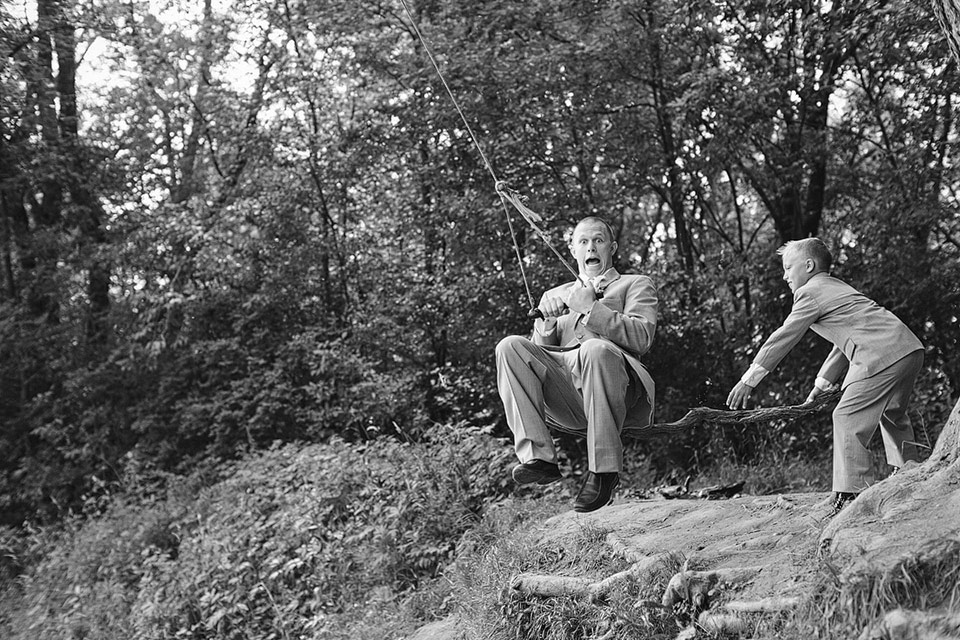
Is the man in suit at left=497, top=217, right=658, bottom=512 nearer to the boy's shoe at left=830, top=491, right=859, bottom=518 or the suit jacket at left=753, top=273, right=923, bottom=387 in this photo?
the suit jacket at left=753, top=273, right=923, bottom=387

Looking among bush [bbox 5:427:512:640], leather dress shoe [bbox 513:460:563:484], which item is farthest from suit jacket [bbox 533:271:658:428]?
bush [bbox 5:427:512:640]

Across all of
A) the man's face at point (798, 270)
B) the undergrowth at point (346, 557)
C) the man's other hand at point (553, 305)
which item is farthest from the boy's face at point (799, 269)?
the undergrowth at point (346, 557)

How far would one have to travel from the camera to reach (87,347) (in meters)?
13.3

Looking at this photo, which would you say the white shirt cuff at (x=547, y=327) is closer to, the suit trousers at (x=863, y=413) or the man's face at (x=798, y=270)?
the man's face at (x=798, y=270)

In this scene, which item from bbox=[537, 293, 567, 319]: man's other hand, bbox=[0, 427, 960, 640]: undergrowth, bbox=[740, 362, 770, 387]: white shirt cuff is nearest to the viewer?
bbox=[740, 362, 770, 387]: white shirt cuff

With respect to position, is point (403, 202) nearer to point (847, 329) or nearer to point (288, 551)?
point (288, 551)

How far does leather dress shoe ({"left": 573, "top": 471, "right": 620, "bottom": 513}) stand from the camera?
451cm

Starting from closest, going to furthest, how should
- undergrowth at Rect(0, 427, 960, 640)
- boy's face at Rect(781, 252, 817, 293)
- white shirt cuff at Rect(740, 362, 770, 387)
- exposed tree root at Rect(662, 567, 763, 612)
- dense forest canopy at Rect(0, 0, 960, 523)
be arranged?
exposed tree root at Rect(662, 567, 763, 612) < white shirt cuff at Rect(740, 362, 770, 387) < boy's face at Rect(781, 252, 817, 293) < undergrowth at Rect(0, 427, 960, 640) < dense forest canopy at Rect(0, 0, 960, 523)

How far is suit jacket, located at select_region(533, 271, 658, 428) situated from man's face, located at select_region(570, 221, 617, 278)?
3.3 inches

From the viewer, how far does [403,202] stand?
1139cm

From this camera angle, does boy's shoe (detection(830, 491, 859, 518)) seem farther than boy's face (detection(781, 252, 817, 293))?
No

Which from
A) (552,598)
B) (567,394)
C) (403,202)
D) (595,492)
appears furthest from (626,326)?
(403,202)

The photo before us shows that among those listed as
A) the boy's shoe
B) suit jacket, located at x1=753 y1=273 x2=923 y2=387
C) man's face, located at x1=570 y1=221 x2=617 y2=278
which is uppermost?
man's face, located at x1=570 y1=221 x2=617 y2=278

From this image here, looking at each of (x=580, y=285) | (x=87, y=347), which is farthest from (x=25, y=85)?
(x=580, y=285)
